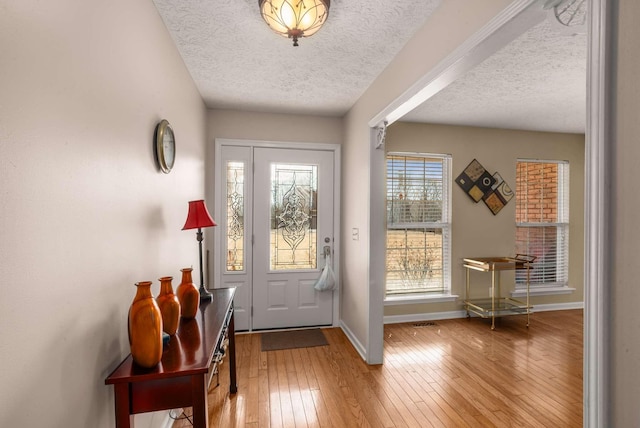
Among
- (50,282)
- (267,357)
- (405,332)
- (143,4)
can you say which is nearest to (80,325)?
(50,282)

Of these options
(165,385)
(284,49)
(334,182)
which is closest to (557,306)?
(334,182)

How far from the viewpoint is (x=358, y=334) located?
10.3 feet

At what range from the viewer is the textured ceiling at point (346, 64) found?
188 centimetres

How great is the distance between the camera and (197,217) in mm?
2156

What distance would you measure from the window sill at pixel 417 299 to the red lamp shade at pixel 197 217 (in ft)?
8.38

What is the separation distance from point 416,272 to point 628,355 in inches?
126

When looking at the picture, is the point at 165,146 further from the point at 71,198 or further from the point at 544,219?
the point at 544,219

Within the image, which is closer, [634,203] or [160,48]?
[634,203]

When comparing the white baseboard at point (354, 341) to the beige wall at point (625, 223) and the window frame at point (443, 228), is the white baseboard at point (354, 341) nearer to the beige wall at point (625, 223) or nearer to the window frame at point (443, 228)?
the window frame at point (443, 228)

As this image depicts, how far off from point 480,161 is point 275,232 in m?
2.78

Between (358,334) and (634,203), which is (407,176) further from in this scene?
(634,203)

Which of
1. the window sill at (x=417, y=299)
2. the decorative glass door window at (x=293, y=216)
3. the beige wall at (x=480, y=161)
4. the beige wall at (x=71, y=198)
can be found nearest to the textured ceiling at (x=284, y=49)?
the beige wall at (x=71, y=198)

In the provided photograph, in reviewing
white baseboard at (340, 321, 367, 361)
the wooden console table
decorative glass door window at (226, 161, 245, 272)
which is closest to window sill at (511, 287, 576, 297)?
white baseboard at (340, 321, 367, 361)

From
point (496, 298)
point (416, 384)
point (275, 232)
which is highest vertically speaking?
point (275, 232)
